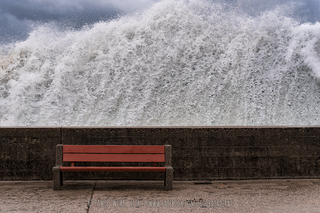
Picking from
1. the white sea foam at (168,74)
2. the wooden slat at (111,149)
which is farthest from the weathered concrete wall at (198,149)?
the white sea foam at (168,74)

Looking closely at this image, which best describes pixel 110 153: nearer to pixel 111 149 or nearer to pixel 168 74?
pixel 111 149

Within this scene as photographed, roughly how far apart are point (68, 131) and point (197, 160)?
7.85 feet

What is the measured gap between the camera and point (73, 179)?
5.10m

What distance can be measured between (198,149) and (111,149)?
1.58 metres

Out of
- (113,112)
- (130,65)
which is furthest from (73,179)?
(130,65)

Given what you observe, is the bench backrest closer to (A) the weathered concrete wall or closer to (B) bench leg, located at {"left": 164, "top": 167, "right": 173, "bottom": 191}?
(B) bench leg, located at {"left": 164, "top": 167, "right": 173, "bottom": 191}

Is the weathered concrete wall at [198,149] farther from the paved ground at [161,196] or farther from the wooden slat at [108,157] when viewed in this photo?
the wooden slat at [108,157]

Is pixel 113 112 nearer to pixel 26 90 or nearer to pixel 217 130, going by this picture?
pixel 26 90

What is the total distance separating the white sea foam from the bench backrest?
19.9ft

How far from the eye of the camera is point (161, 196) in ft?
14.1

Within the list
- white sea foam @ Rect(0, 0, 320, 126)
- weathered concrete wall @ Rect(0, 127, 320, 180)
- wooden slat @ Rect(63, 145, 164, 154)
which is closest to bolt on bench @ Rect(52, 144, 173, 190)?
wooden slat @ Rect(63, 145, 164, 154)

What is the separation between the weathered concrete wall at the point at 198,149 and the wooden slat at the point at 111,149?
383 mm

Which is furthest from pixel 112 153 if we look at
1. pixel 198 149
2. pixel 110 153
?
pixel 198 149

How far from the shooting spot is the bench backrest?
466cm
